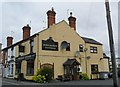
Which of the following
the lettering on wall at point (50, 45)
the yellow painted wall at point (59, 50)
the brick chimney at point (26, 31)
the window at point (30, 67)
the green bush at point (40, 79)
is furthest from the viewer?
the brick chimney at point (26, 31)

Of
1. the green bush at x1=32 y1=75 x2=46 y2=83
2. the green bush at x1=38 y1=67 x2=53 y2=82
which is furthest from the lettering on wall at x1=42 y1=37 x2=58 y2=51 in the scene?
the green bush at x1=32 y1=75 x2=46 y2=83

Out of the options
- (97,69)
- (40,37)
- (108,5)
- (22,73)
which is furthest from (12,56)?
(108,5)

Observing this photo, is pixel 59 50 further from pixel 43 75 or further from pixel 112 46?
pixel 112 46

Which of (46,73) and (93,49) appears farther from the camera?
(93,49)

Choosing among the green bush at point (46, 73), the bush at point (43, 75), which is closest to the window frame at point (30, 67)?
the bush at point (43, 75)

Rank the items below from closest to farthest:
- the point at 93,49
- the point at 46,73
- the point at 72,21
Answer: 1. the point at 46,73
2. the point at 72,21
3. the point at 93,49

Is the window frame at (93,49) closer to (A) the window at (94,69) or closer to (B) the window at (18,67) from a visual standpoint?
(A) the window at (94,69)

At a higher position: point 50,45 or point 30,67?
point 50,45

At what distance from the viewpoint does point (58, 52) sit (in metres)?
31.5

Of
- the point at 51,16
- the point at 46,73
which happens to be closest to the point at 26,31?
the point at 51,16

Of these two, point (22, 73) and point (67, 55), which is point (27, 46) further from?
point (67, 55)

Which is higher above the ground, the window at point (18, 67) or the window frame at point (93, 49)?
the window frame at point (93, 49)

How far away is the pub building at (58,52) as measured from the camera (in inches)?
1187

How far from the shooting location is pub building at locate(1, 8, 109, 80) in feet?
98.9
